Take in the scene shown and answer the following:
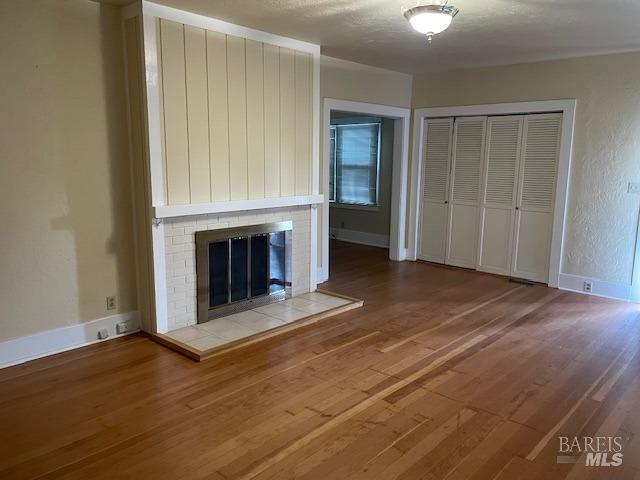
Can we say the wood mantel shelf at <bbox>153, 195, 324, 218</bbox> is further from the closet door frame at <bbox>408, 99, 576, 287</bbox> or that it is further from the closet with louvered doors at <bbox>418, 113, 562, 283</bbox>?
the closet door frame at <bbox>408, 99, 576, 287</bbox>

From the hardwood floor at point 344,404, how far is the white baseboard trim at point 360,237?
3.59 metres

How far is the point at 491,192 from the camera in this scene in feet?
20.0

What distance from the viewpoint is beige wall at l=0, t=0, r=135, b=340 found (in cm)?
326

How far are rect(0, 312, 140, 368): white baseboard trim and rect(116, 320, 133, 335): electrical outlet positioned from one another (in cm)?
2

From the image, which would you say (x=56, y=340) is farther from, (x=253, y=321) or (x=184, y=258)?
(x=253, y=321)

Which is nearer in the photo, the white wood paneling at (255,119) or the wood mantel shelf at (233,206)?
the wood mantel shelf at (233,206)

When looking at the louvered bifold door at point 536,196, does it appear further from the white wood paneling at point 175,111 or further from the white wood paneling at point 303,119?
the white wood paneling at point 175,111

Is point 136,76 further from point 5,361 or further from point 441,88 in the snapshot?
point 441,88

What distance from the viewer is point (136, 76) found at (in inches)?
145

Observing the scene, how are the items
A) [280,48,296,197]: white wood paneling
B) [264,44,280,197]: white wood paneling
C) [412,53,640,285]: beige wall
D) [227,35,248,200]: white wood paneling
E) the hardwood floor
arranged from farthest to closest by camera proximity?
[412,53,640,285]: beige wall, [280,48,296,197]: white wood paneling, [264,44,280,197]: white wood paneling, [227,35,248,200]: white wood paneling, the hardwood floor

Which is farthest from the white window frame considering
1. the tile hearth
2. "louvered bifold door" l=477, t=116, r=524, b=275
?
the tile hearth

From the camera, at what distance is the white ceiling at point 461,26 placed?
3.49 metres

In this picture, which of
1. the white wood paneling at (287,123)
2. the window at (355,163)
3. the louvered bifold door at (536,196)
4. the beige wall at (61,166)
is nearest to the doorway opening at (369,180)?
the window at (355,163)

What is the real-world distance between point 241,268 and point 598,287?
12.9 ft
